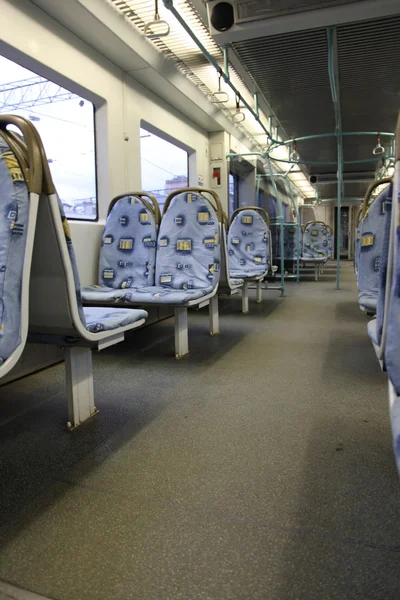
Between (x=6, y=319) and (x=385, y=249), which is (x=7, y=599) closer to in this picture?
(x=6, y=319)

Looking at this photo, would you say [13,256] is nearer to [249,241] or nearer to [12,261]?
[12,261]

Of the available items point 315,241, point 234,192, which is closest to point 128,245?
point 234,192

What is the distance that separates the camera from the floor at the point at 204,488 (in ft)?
3.22

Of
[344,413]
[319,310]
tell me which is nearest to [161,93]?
[319,310]

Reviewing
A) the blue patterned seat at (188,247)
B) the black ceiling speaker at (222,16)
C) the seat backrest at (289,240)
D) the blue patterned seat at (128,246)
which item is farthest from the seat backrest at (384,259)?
the seat backrest at (289,240)

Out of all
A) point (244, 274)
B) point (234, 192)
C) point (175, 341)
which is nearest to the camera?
point (175, 341)

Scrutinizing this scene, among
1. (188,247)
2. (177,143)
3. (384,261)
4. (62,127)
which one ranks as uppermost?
(177,143)

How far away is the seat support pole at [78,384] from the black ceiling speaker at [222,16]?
293cm

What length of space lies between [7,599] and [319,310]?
450cm

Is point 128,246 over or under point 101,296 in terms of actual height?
over

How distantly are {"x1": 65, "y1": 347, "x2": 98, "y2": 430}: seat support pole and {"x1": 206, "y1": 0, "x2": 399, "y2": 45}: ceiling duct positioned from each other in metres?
2.95

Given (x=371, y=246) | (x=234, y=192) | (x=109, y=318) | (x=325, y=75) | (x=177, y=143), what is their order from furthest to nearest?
(x=234, y=192), (x=177, y=143), (x=325, y=75), (x=371, y=246), (x=109, y=318)

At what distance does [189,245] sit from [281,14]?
192 cm

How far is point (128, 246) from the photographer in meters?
3.42
